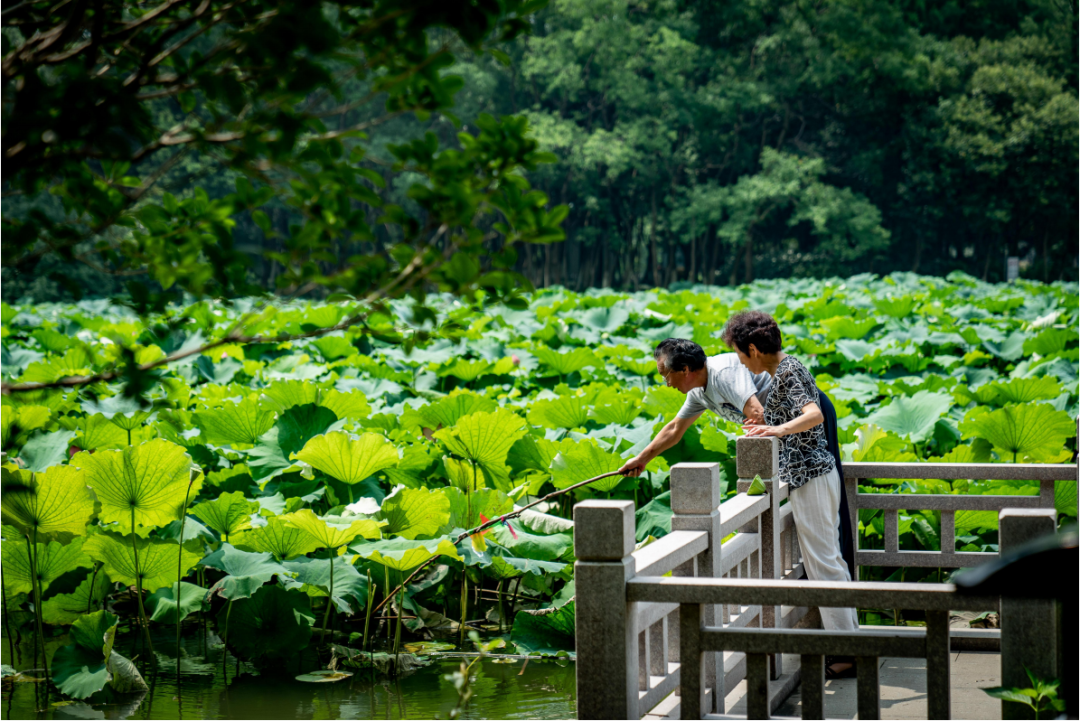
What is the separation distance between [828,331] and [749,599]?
857cm

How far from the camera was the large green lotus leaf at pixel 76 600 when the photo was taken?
390 cm

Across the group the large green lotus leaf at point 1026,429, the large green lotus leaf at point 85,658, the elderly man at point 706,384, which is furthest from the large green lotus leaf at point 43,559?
the large green lotus leaf at point 1026,429

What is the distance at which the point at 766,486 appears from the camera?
3004 millimetres

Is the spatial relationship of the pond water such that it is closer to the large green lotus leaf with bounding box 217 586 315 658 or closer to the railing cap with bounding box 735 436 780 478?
the large green lotus leaf with bounding box 217 586 315 658

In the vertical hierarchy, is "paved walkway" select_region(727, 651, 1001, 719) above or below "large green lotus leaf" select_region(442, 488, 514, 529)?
below

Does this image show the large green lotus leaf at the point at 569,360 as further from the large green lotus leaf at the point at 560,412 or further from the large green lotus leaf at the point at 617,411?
the large green lotus leaf at the point at 617,411

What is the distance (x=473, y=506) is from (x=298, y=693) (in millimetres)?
970

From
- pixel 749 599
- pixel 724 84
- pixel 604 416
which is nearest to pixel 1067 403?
pixel 604 416

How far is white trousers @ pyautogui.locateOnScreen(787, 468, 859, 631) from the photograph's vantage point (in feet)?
10.0

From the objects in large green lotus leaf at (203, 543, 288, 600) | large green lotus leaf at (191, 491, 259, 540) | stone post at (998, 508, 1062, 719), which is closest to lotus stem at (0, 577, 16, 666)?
large green lotus leaf at (191, 491, 259, 540)

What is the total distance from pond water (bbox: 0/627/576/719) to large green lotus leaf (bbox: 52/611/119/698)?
24 centimetres

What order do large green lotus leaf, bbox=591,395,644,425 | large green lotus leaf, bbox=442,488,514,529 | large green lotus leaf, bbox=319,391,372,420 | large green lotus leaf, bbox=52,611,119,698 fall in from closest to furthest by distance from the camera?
large green lotus leaf, bbox=52,611,119,698, large green lotus leaf, bbox=442,488,514,529, large green lotus leaf, bbox=319,391,372,420, large green lotus leaf, bbox=591,395,644,425

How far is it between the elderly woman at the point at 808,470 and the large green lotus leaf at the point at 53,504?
84.0 inches

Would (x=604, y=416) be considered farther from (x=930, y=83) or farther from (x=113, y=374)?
(x=930, y=83)
